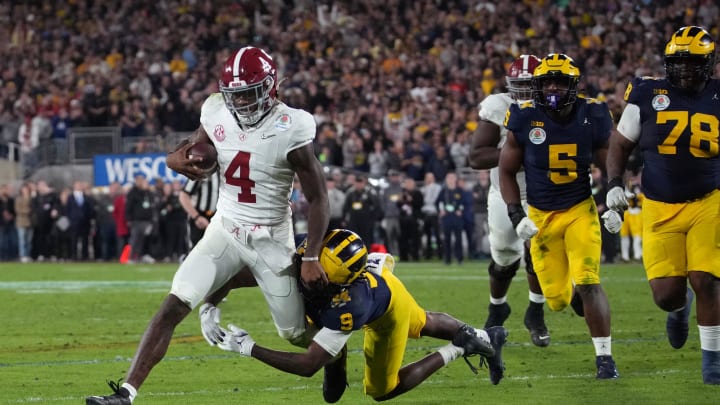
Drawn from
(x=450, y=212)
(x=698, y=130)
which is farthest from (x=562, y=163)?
(x=450, y=212)

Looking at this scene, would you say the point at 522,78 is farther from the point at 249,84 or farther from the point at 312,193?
the point at 249,84

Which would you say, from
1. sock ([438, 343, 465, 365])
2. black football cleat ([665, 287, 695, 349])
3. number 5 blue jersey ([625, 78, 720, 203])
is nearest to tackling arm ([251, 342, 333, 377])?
sock ([438, 343, 465, 365])

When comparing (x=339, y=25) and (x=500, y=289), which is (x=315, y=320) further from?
(x=339, y=25)

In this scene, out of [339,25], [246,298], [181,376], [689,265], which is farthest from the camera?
[339,25]

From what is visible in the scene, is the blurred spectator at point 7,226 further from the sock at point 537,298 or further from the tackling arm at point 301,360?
the tackling arm at point 301,360

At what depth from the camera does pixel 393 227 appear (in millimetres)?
19375

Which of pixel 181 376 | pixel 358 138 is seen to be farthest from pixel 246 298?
pixel 358 138

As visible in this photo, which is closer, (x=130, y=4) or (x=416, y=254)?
(x=416, y=254)

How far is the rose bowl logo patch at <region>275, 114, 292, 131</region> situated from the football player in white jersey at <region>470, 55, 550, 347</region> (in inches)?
103

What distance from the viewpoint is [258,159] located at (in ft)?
19.3

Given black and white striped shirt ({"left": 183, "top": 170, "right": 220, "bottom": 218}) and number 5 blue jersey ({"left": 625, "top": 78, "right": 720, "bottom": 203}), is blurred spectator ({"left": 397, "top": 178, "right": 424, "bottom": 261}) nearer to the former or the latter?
black and white striped shirt ({"left": 183, "top": 170, "right": 220, "bottom": 218})

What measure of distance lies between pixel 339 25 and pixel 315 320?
64.0ft

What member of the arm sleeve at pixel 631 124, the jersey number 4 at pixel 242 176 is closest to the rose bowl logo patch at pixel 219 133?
the jersey number 4 at pixel 242 176

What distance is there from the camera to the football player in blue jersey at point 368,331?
560 centimetres
